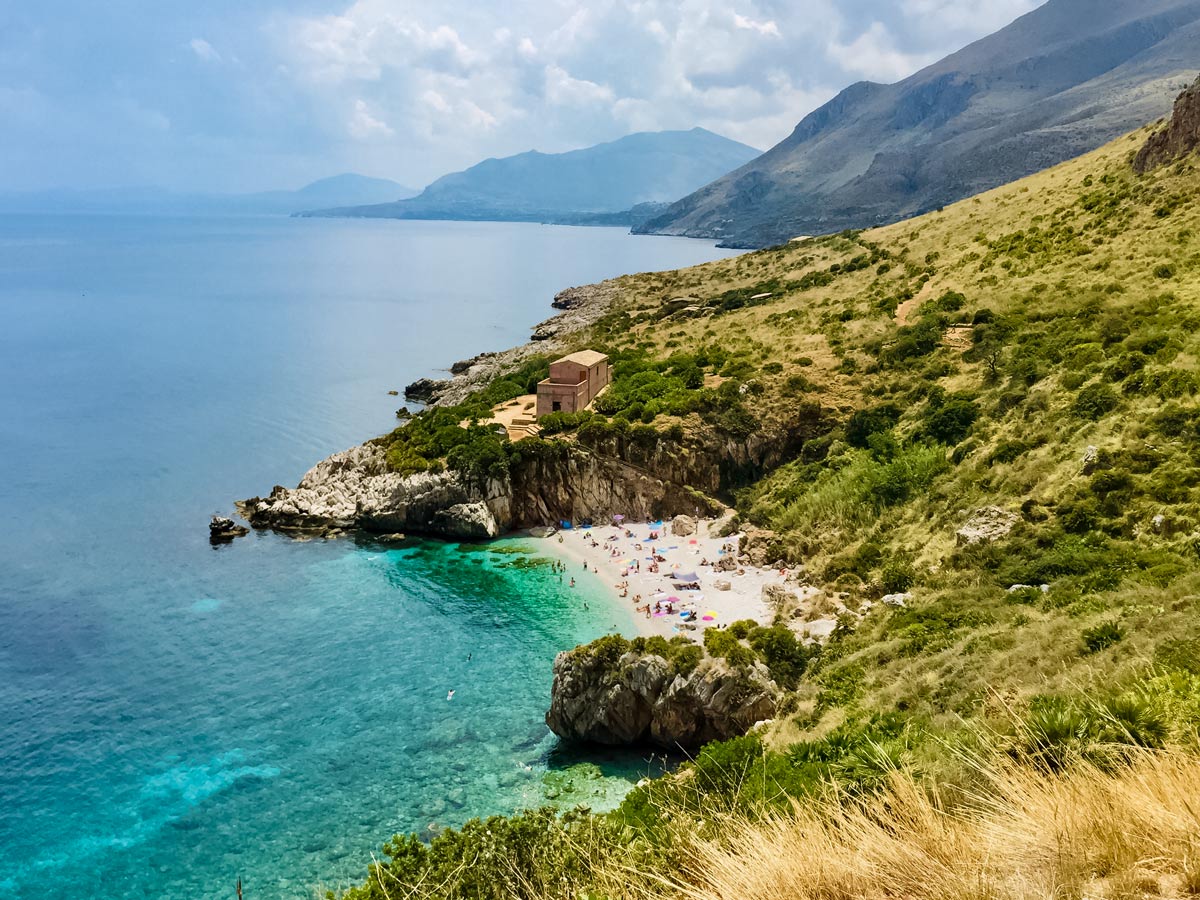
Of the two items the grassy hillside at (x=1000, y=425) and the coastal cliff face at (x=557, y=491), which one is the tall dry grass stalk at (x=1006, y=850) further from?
the coastal cliff face at (x=557, y=491)

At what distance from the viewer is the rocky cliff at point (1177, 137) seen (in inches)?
1860

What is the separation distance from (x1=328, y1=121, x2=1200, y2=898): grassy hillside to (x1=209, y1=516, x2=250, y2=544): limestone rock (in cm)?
1027

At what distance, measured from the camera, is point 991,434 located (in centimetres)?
3422

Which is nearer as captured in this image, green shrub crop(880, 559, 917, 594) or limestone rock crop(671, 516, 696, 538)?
green shrub crop(880, 559, 917, 594)

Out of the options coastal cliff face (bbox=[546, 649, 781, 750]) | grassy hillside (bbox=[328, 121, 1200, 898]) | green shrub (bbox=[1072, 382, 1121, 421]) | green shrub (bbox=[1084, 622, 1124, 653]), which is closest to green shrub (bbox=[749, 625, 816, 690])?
grassy hillside (bbox=[328, 121, 1200, 898])

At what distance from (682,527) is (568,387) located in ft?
43.4

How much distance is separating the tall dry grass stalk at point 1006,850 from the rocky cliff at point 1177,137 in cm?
5779

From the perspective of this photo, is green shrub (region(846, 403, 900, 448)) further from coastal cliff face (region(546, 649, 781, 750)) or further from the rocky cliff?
the rocky cliff

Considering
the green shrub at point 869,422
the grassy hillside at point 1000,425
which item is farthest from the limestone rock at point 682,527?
the green shrub at point 869,422

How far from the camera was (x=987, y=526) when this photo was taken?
28.0 meters

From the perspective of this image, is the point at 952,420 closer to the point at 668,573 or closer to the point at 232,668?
the point at 668,573

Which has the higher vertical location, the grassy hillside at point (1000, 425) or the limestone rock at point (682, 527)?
the grassy hillside at point (1000, 425)

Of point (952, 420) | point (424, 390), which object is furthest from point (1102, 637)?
point (424, 390)

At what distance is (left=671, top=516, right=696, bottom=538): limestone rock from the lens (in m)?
41.1
